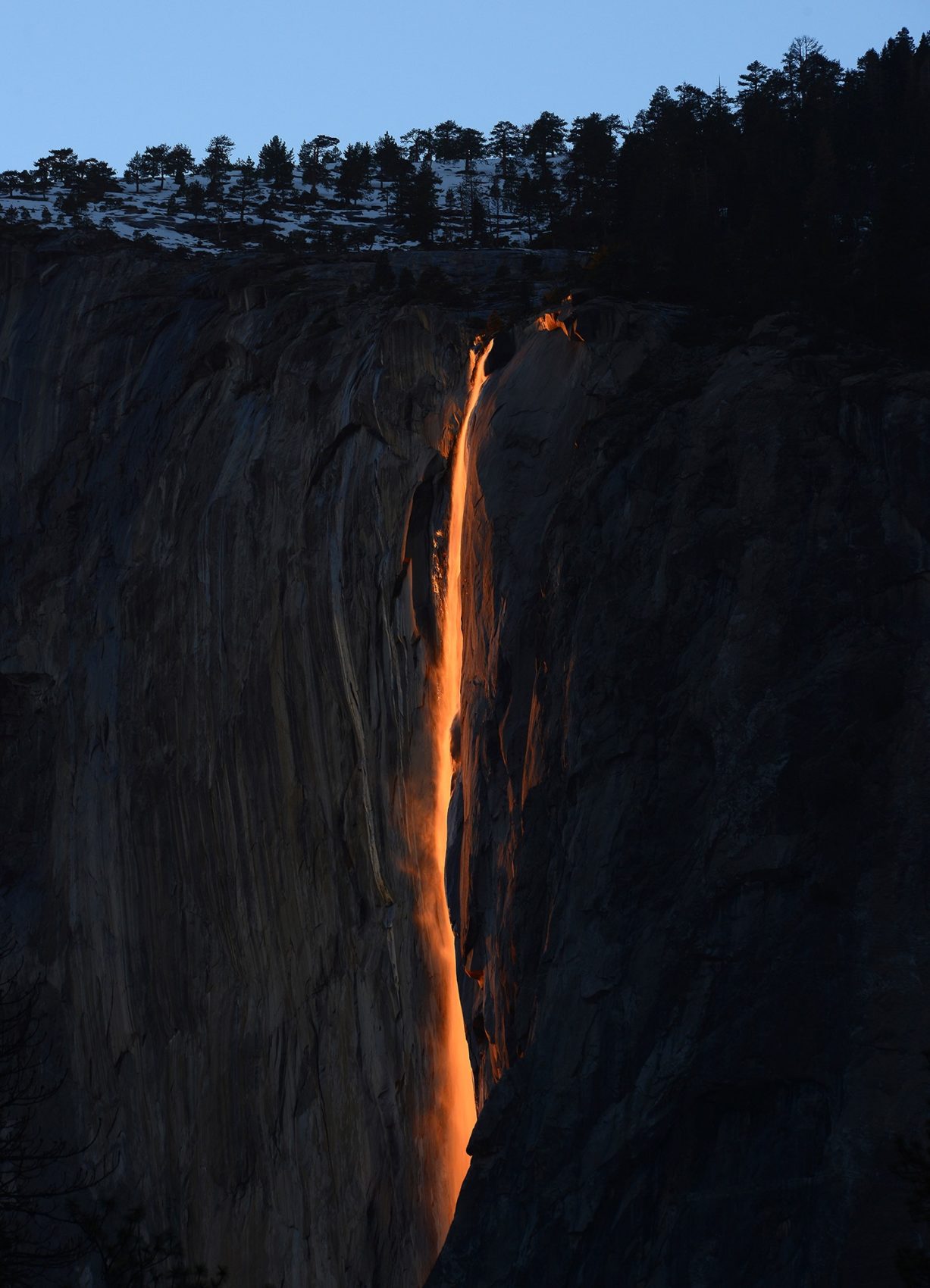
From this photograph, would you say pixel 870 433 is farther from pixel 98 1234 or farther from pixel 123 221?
pixel 123 221

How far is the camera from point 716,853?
20.8 meters

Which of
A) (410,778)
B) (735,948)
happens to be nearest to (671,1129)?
(735,948)

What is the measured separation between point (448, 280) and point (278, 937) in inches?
738

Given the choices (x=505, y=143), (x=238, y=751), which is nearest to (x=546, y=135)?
(x=505, y=143)

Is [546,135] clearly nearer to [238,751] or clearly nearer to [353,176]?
Answer: [353,176]

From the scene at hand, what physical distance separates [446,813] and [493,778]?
3663 millimetres

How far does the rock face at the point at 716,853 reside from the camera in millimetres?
18969

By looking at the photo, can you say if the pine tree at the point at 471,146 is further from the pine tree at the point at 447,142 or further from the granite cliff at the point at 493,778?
the granite cliff at the point at 493,778

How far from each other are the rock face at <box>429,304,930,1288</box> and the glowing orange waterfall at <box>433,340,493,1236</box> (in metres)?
3.23

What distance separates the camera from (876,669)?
2066 cm

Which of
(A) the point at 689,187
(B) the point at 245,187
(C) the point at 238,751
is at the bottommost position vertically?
(C) the point at 238,751

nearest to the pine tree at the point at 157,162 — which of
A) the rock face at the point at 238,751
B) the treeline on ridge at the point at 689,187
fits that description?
the treeline on ridge at the point at 689,187

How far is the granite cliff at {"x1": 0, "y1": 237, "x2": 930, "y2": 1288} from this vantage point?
64.6 feet

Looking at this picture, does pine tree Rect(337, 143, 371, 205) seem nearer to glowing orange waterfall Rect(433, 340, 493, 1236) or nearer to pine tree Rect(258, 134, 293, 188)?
pine tree Rect(258, 134, 293, 188)
